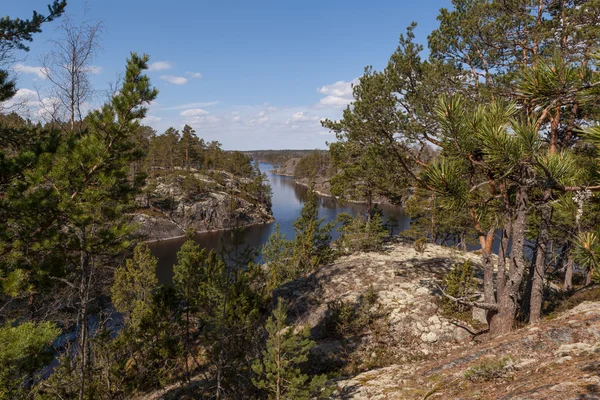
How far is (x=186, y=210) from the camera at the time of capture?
58812 millimetres

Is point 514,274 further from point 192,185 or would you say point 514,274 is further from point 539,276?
point 192,185

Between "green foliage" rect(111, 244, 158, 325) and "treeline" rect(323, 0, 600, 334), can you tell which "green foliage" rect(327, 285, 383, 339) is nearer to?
"treeline" rect(323, 0, 600, 334)

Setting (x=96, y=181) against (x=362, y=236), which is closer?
(x=96, y=181)

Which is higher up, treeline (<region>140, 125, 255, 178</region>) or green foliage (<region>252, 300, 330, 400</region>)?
treeline (<region>140, 125, 255, 178</region>)

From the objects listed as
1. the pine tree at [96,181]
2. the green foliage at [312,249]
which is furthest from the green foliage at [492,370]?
the green foliage at [312,249]

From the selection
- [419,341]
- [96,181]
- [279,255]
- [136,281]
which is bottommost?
[136,281]

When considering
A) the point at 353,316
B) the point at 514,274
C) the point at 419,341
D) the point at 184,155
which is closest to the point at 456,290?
the point at 419,341

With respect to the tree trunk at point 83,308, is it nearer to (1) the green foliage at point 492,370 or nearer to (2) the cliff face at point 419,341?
(2) the cliff face at point 419,341

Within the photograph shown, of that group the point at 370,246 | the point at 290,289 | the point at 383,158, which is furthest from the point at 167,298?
the point at 370,246

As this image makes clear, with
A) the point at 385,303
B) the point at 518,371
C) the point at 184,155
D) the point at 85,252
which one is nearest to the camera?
the point at 518,371

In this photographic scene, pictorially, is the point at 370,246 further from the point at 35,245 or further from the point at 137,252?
the point at 35,245

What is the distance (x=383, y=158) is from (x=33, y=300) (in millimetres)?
11761

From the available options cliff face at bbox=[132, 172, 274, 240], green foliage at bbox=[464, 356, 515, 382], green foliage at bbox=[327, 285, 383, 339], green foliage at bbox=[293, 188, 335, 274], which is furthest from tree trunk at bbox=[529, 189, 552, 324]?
cliff face at bbox=[132, 172, 274, 240]

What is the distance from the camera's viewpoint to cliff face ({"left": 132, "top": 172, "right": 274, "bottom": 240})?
54.8 meters
